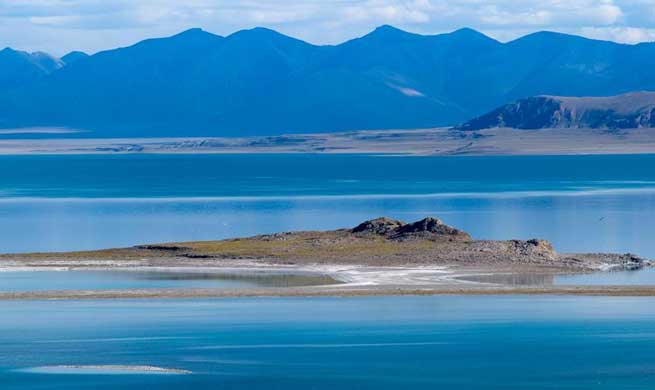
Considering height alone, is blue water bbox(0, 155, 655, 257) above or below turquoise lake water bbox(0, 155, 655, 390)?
above

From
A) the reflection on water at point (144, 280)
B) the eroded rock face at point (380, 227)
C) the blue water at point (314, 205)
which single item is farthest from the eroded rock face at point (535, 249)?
the reflection on water at point (144, 280)

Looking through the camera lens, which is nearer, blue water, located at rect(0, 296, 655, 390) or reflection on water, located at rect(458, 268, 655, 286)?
blue water, located at rect(0, 296, 655, 390)

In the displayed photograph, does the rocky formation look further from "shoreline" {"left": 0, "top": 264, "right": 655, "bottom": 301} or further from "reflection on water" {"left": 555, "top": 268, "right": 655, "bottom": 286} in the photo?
"shoreline" {"left": 0, "top": 264, "right": 655, "bottom": 301}

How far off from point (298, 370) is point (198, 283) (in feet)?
55.5

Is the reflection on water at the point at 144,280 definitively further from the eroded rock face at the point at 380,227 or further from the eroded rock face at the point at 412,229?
the eroded rock face at the point at 380,227

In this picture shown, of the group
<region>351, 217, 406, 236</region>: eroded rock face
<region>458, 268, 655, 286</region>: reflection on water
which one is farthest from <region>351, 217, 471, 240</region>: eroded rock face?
<region>458, 268, 655, 286</region>: reflection on water

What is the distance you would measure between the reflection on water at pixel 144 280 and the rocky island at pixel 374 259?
1.04m

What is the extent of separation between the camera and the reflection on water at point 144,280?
167 ft

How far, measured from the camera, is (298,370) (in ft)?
116

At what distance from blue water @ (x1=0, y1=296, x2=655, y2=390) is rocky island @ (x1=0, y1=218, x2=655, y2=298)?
3.79 meters

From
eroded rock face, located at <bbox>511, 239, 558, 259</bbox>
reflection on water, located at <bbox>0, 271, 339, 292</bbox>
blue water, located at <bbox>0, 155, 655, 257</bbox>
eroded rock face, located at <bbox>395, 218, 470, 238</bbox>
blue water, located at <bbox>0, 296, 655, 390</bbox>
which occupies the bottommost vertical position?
blue water, located at <bbox>0, 296, 655, 390</bbox>

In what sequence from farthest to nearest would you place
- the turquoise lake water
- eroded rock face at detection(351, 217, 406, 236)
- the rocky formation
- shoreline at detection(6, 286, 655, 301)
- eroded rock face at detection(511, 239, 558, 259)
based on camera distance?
1. eroded rock face at detection(351, 217, 406, 236)
2. eroded rock face at detection(511, 239, 558, 259)
3. the rocky formation
4. shoreline at detection(6, 286, 655, 301)
5. the turquoise lake water

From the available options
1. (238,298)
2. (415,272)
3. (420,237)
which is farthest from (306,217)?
(238,298)

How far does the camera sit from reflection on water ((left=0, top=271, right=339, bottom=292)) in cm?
5100
